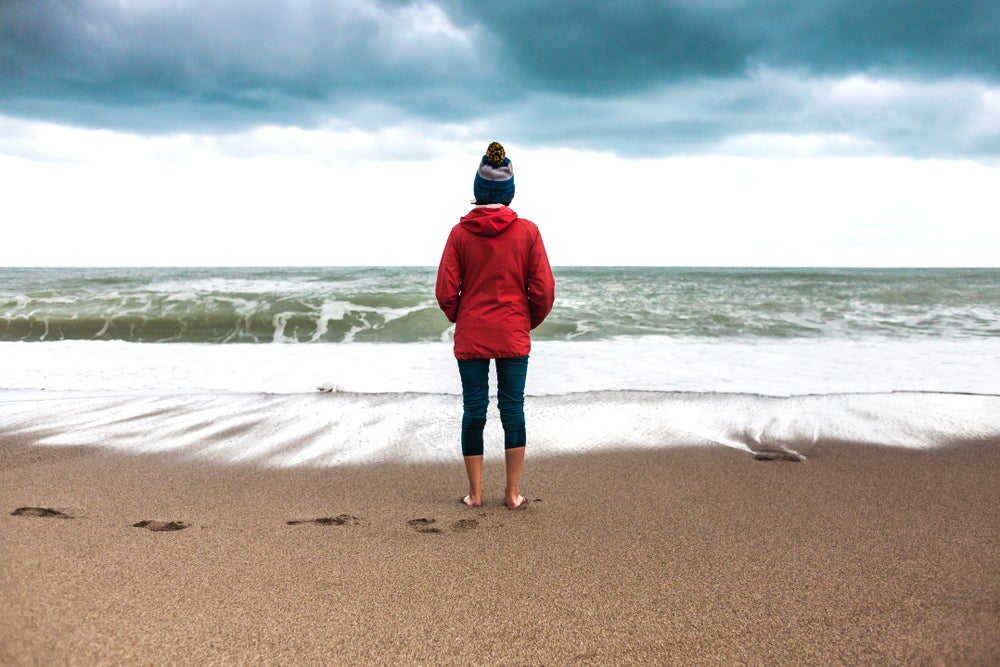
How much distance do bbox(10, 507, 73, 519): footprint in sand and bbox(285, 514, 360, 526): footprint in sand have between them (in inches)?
41.5

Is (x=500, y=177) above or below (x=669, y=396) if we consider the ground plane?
above

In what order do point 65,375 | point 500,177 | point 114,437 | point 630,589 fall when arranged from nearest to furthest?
point 630,589
point 500,177
point 114,437
point 65,375

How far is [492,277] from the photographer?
131 inches

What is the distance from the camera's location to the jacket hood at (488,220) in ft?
10.7

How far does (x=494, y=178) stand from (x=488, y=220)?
0.78ft

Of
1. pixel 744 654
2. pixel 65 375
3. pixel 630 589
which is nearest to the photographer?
pixel 744 654

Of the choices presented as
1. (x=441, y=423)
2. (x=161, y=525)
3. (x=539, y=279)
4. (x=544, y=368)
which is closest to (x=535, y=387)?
(x=544, y=368)

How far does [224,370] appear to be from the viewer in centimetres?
814

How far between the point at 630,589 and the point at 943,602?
40.1 inches

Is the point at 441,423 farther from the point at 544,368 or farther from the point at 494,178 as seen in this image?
the point at 544,368

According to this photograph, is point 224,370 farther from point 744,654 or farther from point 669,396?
point 744,654

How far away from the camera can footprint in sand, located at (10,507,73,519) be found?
3203 mm

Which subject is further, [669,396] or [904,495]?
[669,396]

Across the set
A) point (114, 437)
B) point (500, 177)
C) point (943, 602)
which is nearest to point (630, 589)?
point (943, 602)
